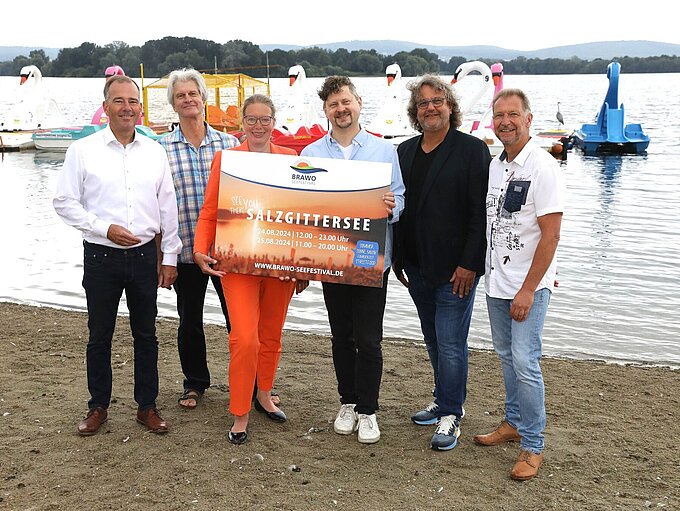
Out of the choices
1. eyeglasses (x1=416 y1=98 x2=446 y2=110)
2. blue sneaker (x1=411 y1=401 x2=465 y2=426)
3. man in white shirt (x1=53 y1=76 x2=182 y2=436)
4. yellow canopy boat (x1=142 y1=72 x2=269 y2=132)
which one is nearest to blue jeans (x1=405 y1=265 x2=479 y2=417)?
blue sneaker (x1=411 y1=401 x2=465 y2=426)

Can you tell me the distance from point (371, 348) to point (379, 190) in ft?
3.06

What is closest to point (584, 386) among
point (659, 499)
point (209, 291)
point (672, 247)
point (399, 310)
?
point (659, 499)

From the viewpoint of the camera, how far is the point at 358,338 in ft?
14.1

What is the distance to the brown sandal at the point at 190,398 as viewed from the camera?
491 centimetres

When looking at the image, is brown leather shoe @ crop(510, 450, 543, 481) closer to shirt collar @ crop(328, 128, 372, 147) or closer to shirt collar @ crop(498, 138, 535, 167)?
shirt collar @ crop(498, 138, 535, 167)

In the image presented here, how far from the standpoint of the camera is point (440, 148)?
4066 mm

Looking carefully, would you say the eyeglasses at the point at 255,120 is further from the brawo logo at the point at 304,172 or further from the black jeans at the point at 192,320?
the black jeans at the point at 192,320

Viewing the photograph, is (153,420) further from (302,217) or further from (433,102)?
(433,102)

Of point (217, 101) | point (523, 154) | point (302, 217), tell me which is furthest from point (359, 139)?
point (217, 101)

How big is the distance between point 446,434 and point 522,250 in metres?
1.26

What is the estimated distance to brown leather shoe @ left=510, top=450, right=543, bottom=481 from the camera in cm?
393

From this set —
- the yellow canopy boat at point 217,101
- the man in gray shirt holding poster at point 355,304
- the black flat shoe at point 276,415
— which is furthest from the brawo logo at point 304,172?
the yellow canopy boat at point 217,101

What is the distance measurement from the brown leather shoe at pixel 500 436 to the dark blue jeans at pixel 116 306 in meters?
1.99

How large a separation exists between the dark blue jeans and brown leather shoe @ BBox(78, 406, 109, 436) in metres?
0.04
